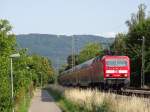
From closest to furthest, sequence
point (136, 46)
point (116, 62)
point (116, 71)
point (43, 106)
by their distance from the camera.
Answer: point (43, 106) < point (116, 71) < point (116, 62) < point (136, 46)

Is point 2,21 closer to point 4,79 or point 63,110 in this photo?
point 63,110

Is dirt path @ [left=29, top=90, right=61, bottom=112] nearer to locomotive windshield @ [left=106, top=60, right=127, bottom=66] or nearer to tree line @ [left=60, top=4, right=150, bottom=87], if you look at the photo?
locomotive windshield @ [left=106, top=60, right=127, bottom=66]

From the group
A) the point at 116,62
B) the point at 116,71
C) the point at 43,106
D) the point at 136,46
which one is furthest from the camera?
the point at 136,46

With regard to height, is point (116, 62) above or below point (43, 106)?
above

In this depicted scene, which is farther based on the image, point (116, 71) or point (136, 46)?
point (136, 46)

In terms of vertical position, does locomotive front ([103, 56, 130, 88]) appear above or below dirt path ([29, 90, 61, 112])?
above

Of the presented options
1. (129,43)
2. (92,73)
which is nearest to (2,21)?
(92,73)

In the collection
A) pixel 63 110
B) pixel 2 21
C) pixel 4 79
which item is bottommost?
pixel 63 110

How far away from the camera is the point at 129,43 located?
89000 mm

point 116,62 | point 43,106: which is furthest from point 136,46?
point 43,106

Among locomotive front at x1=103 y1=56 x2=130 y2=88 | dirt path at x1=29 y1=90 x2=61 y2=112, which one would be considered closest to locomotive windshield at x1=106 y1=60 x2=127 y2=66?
locomotive front at x1=103 y1=56 x2=130 y2=88

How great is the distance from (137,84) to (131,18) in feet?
109

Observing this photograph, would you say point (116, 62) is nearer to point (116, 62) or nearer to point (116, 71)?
point (116, 62)

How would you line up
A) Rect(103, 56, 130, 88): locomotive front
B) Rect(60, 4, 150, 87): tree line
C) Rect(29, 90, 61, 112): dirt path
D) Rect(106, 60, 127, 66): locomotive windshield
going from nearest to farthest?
Rect(29, 90, 61, 112): dirt path, Rect(103, 56, 130, 88): locomotive front, Rect(106, 60, 127, 66): locomotive windshield, Rect(60, 4, 150, 87): tree line
